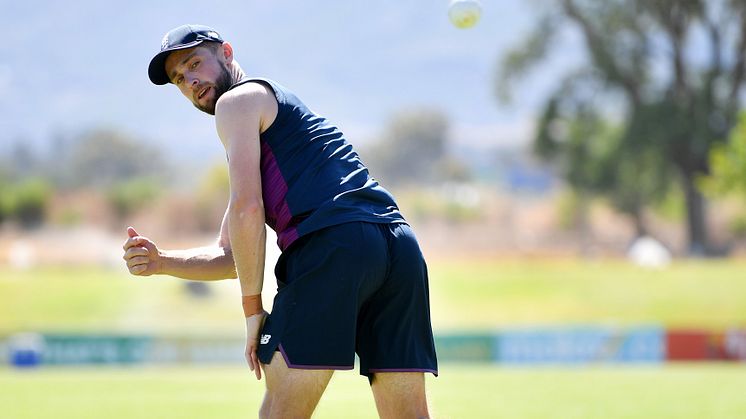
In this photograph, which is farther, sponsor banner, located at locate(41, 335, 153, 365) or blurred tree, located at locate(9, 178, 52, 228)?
blurred tree, located at locate(9, 178, 52, 228)

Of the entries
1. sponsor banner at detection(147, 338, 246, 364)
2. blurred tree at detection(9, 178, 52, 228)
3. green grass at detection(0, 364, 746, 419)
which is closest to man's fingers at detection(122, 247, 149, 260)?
green grass at detection(0, 364, 746, 419)

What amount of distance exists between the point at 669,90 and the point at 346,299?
1983 inches

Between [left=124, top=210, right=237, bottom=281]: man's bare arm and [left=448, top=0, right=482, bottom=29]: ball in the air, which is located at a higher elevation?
[left=448, top=0, right=482, bottom=29]: ball in the air

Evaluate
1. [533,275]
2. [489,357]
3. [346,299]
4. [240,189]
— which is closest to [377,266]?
[346,299]

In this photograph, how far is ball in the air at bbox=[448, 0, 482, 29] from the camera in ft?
27.8

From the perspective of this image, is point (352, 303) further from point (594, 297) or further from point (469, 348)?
point (594, 297)

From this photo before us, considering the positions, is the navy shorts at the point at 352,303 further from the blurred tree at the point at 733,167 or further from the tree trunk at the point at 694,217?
the tree trunk at the point at 694,217

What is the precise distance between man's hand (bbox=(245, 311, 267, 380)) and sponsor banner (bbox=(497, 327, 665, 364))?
61.6 feet

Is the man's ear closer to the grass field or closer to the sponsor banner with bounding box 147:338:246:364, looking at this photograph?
the grass field

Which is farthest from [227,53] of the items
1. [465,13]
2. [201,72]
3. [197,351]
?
[197,351]

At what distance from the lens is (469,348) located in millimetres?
24312

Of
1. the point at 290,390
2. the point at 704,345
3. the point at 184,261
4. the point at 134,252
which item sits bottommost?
the point at 704,345

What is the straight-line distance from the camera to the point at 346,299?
4941mm

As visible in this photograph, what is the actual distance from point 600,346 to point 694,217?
3133cm
